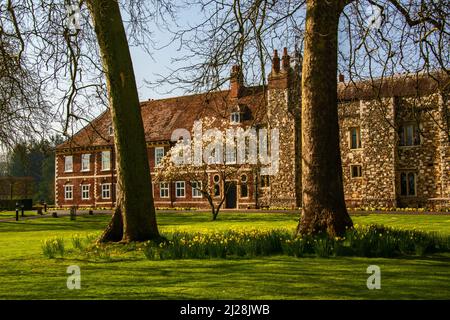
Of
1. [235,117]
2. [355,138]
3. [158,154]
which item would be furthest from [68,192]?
[355,138]

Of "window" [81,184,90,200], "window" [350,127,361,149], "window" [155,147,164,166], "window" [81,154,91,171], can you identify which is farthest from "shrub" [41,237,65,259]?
"window" [81,184,90,200]

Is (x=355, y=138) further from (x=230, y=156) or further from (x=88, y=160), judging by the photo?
(x=88, y=160)

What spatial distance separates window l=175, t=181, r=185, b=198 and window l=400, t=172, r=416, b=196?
19032 mm

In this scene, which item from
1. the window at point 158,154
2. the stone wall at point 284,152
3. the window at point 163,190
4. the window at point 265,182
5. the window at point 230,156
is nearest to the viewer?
the stone wall at point 284,152

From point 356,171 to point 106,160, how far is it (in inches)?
988

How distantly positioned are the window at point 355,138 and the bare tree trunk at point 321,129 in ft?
91.7

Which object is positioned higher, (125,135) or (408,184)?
(125,135)

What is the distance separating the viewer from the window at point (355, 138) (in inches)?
1532

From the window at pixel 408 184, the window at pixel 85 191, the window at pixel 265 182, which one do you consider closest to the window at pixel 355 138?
the window at pixel 408 184

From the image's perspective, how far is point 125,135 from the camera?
1270 cm

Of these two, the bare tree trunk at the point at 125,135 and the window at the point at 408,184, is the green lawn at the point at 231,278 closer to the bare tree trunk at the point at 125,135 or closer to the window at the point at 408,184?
the bare tree trunk at the point at 125,135

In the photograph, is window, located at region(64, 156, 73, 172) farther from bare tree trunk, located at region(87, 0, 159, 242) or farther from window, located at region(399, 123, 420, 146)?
bare tree trunk, located at region(87, 0, 159, 242)

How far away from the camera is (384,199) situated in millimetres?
36969

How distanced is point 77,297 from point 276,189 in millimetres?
34524
